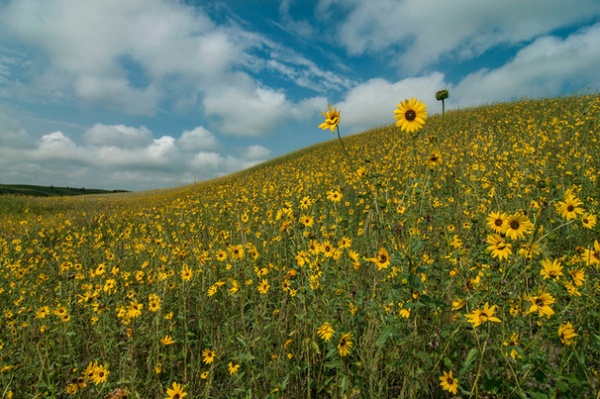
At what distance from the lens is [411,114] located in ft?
7.25

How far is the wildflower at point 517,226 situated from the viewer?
1.81 meters

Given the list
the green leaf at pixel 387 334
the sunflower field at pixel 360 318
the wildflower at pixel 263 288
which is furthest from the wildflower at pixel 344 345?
the wildflower at pixel 263 288

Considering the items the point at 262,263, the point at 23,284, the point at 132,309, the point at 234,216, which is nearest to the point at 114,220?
the point at 234,216

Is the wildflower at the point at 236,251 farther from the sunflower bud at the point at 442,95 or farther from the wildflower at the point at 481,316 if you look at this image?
the sunflower bud at the point at 442,95

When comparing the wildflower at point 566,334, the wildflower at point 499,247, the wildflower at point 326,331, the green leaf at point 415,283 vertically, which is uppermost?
the wildflower at point 499,247

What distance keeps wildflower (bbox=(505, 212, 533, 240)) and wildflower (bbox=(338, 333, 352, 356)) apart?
3.58 ft

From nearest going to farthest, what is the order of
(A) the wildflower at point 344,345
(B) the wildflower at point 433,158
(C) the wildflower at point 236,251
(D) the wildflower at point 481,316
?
(D) the wildflower at point 481,316
(A) the wildflower at point 344,345
(B) the wildflower at point 433,158
(C) the wildflower at point 236,251

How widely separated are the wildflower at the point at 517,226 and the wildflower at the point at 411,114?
0.78 m

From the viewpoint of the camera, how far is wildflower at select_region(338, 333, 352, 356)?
198 cm

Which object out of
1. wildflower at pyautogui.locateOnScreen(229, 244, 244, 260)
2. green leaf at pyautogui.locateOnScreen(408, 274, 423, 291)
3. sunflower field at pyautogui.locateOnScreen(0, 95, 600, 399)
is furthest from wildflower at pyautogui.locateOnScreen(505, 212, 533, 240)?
wildflower at pyautogui.locateOnScreen(229, 244, 244, 260)

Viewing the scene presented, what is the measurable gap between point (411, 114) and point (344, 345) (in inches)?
60.6

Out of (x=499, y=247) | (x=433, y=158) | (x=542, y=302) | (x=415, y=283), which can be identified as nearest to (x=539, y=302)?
(x=542, y=302)

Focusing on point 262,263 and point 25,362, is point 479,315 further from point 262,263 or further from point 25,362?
point 25,362

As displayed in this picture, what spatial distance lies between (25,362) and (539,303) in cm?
396
